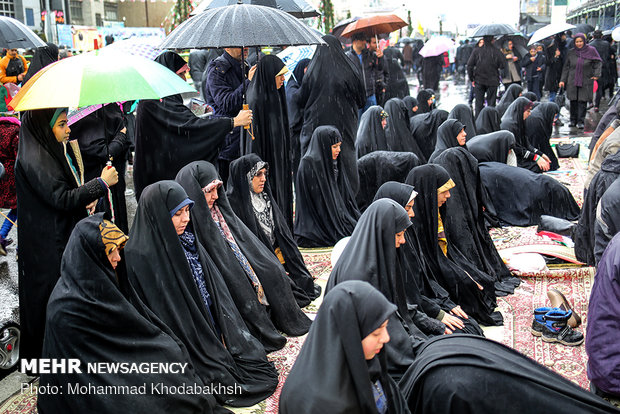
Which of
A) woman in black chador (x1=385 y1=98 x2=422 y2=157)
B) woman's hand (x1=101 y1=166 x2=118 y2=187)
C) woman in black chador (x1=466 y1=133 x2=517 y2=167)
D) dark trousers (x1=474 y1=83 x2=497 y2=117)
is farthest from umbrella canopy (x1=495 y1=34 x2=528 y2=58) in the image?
woman's hand (x1=101 y1=166 x2=118 y2=187)

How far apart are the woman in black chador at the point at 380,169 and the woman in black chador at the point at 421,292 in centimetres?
214

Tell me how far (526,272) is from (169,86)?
3.44 meters

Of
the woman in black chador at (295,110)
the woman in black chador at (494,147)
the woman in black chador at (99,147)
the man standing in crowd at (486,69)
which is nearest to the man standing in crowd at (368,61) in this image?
the woman in black chador at (295,110)

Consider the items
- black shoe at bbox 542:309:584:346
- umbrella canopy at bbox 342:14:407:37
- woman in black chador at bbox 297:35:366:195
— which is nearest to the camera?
black shoe at bbox 542:309:584:346

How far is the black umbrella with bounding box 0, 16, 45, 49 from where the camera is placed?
697cm

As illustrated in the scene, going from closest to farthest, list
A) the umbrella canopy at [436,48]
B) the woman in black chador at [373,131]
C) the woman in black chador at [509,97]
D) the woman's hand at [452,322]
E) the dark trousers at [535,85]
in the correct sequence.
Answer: the woman's hand at [452,322]
the woman in black chador at [373,131]
the woman in black chador at [509,97]
the dark trousers at [535,85]
the umbrella canopy at [436,48]

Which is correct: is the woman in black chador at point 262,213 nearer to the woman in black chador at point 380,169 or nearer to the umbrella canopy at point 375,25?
the woman in black chador at point 380,169

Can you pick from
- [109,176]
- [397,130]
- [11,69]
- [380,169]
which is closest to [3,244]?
[109,176]

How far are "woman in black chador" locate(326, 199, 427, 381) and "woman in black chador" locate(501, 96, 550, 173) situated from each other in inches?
219

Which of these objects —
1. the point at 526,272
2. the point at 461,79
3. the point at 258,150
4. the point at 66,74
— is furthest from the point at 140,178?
the point at 461,79

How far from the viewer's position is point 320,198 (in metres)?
6.76

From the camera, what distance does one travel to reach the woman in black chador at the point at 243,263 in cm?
441

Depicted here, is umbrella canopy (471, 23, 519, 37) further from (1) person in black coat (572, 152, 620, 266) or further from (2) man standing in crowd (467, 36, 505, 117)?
(1) person in black coat (572, 152, 620, 266)

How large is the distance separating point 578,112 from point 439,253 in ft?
29.6
